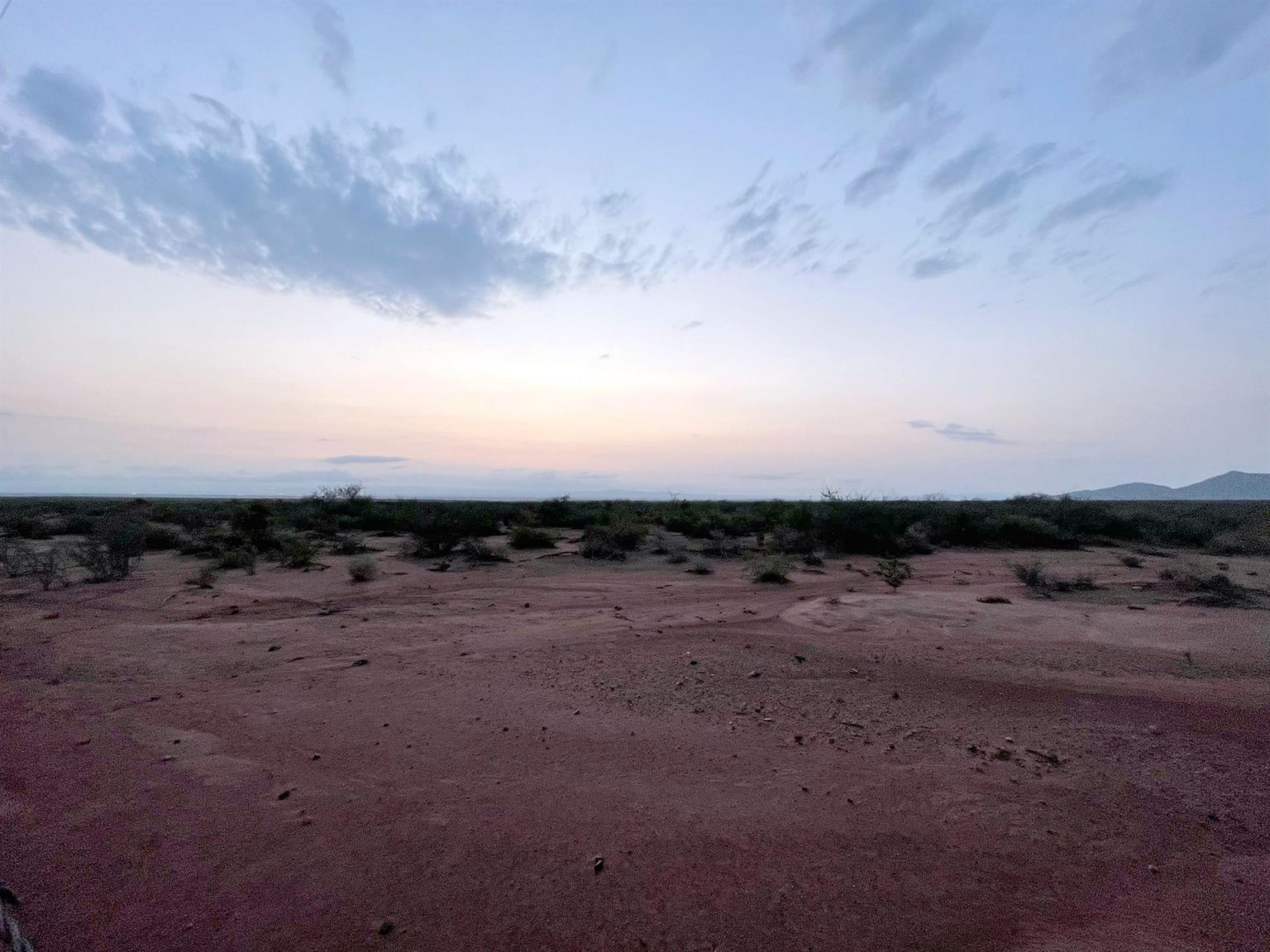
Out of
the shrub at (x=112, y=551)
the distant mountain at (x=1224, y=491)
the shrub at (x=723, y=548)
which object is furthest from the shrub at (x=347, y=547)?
the distant mountain at (x=1224, y=491)

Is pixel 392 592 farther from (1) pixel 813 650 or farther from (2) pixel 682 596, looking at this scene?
(1) pixel 813 650

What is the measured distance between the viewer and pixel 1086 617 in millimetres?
11016

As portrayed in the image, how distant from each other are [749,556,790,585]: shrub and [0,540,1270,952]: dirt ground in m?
4.60

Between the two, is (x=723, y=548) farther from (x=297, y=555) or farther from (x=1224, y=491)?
(x=1224, y=491)

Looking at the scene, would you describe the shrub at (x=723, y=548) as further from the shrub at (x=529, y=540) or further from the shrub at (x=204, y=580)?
the shrub at (x=204, y=580)

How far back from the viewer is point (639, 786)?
5.08 meters

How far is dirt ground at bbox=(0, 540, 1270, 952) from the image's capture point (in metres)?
3.58

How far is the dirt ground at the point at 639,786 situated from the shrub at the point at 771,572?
460cm

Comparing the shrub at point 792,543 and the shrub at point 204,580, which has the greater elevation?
the shrub at point 792,543

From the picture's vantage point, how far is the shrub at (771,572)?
584 inches

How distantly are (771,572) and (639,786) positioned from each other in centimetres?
1022

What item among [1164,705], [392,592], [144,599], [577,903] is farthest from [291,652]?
[1164,705]

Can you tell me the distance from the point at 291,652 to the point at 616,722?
209 inches

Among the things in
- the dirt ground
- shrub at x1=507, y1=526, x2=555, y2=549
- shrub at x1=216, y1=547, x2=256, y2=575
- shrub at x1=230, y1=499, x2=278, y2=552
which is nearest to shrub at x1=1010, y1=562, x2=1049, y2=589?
the dirt ground
